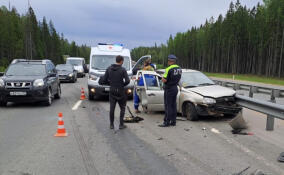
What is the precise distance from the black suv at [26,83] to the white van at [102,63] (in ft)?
6.25

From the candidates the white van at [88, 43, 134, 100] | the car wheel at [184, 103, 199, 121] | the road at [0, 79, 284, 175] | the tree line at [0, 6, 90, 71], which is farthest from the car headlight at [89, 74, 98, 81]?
the tree line at [0, 6, 90, 71]

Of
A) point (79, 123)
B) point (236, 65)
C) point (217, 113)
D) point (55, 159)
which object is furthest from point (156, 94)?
point (236, 65)

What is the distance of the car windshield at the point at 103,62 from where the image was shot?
523 inches

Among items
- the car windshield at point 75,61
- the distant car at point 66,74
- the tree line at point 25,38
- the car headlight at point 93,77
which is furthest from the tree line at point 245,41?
the tree line at point 25,38

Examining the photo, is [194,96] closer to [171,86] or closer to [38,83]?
[171,86]

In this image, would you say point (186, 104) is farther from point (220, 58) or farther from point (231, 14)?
point (220, 58)

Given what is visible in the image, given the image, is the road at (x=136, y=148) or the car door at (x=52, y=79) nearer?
the road at (x=136, y=148)

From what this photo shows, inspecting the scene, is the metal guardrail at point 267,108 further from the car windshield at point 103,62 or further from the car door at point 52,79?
the car door at point 52,79

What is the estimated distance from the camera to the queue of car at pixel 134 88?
793cm

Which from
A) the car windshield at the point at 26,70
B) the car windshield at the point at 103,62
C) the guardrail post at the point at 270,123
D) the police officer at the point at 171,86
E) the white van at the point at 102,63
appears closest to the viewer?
the guardrail post at the point at 270,123

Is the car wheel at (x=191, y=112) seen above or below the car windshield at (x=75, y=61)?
below

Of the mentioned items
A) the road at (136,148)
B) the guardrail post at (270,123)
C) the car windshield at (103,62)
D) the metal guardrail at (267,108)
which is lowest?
the road at (136,148)

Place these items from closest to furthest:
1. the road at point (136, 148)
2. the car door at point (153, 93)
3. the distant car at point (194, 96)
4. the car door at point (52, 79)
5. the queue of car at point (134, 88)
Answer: the road at point (136, 148), the distant car at point (194, 96), the queue of car at point (134, 88), the car door at point (153, 93), the car door at point (52, 79)

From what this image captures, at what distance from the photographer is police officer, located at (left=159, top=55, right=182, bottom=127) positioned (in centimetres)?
747
